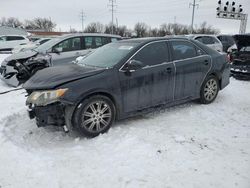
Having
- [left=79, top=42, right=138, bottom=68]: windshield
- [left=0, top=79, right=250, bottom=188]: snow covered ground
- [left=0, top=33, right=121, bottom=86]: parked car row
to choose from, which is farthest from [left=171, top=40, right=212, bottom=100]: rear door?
[left=0, top=33, right=121, bottom=86]: parked car row

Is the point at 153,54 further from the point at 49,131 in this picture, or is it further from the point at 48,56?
the point at 48,56

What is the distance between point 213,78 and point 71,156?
154 inches

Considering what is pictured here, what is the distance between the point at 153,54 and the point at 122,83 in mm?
1016

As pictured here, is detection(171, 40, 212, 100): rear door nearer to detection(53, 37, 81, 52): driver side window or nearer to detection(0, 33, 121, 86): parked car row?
detection(0, 33, 121, 86): parked car row

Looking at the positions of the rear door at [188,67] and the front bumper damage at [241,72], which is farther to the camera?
the front bumper damage at [241,72]

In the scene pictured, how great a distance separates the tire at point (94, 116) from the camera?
434 centimetres

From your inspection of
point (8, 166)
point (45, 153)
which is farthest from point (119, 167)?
point (8, 166)

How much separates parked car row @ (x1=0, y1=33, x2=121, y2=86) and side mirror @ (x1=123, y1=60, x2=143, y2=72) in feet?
15.3

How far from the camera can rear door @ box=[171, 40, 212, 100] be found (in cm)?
563

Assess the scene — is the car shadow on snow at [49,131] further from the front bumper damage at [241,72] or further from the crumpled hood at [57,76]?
the front bumper damage at [241,72]

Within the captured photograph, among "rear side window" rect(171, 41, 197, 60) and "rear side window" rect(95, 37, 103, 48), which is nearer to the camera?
"rear side window" rect(171, 41, 197, 60)

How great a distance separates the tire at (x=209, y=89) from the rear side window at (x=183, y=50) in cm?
70

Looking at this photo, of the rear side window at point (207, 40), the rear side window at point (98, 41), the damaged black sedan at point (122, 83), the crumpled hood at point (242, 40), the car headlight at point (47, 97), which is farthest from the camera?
the rear side window at point (207, 40)

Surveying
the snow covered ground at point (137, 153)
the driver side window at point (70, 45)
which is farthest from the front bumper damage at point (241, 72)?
the driver side window at point (70, 45)
